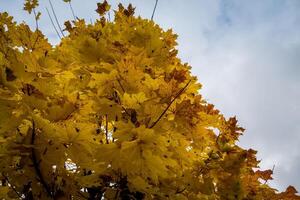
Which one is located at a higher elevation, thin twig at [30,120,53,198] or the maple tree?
the maple tree

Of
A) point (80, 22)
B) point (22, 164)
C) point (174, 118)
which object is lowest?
point (22, 164)

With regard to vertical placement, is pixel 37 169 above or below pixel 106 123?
below

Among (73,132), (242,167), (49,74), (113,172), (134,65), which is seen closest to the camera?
(73,132)

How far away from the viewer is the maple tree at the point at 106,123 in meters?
2.00

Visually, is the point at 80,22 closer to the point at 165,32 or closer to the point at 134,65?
the point at 165,32

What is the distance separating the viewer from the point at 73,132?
6.50 feet

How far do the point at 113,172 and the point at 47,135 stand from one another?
2.42 feet

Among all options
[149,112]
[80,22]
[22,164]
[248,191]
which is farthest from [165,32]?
[22,164]

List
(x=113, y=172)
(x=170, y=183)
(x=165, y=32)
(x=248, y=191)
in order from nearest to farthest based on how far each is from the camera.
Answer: (x=113, y=172)
(x=170, y=183)
(x=248, y=191)
(x=165, y=32)

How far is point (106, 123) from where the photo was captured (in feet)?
9.00

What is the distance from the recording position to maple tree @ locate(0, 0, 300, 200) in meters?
2.00

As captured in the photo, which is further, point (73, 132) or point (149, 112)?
point (149, 112)

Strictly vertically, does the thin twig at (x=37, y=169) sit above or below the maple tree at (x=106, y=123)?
below

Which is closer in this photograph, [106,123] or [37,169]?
[37,169]
